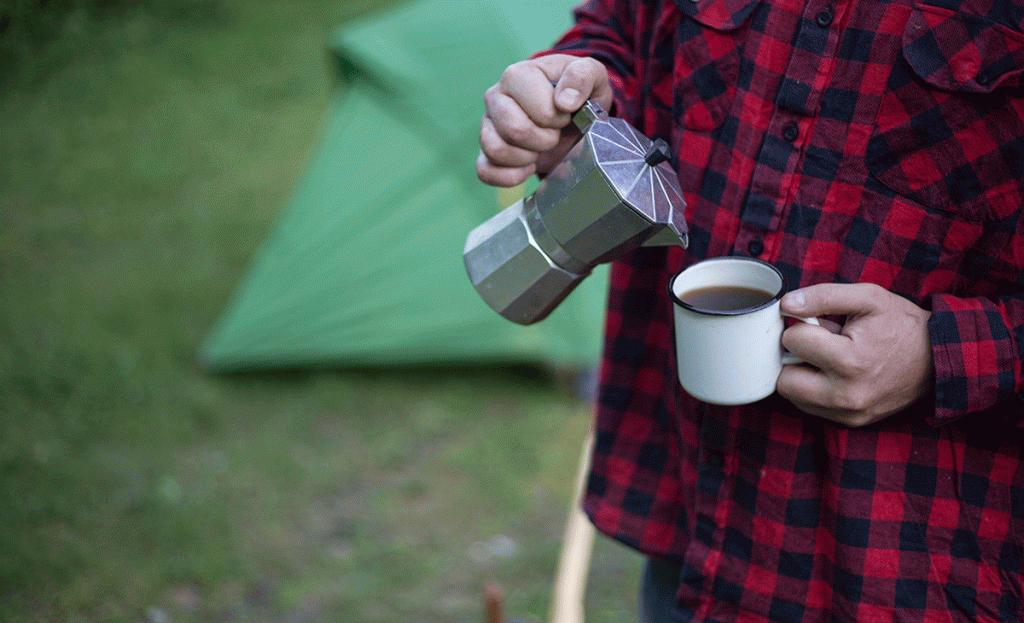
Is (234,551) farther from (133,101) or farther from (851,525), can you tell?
(851,525)

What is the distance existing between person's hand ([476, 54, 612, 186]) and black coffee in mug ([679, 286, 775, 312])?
7.9 inches

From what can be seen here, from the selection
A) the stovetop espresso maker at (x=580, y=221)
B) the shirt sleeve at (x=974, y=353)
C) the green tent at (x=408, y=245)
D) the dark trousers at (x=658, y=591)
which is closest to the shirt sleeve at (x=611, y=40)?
the stovetop espresso maker at (x=580, y=221)

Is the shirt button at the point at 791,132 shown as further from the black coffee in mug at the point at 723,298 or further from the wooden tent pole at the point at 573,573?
the wooden tent pole at the point at 573,573

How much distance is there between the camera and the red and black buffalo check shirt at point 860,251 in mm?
678

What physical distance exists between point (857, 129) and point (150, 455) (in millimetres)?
2171

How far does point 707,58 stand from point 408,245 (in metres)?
1.84

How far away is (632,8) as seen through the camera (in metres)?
0.88

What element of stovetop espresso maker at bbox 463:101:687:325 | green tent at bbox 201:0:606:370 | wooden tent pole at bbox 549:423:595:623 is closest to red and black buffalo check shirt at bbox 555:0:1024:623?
stovetop espresso maker at bbox 463:101:687:325

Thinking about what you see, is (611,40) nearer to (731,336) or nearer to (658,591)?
(731,336)

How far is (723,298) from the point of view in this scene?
76 centimetres

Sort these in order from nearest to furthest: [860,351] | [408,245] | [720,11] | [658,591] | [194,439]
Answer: [860,351] < [720,11] < [658,591] < [194,439] < [408,245]

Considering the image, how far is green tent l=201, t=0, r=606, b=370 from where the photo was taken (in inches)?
98.3

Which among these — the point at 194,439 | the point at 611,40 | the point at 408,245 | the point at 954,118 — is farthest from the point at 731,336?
the point at 194,439

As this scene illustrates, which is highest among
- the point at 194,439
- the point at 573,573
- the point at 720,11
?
the point at 720,11
